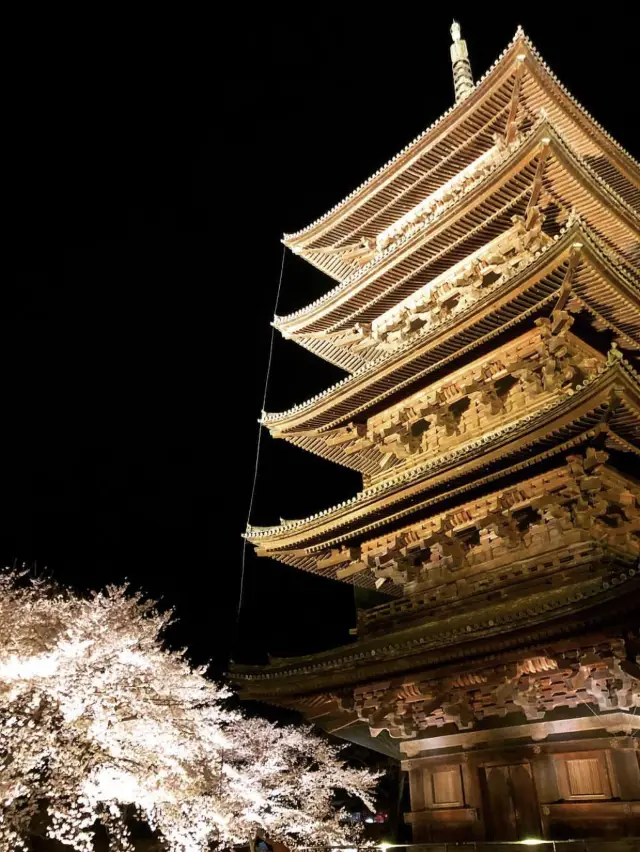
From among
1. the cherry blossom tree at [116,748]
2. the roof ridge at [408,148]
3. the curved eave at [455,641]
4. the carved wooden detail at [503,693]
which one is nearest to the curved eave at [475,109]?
the roof ridge at [408,148]

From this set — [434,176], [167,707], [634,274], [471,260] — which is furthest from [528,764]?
[434,176]

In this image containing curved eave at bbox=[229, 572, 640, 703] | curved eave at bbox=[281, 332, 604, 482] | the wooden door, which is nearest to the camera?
curved eave at bbox=[229, 572, 640, 703]

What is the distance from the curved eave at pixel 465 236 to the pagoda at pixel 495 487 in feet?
0.18

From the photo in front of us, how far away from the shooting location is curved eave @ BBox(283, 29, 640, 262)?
14516mm

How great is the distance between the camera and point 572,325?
1261cm

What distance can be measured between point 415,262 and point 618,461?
677 centimetres

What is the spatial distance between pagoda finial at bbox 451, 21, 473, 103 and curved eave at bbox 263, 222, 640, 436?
998 centimetres

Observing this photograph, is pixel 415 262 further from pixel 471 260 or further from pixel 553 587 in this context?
pixel 553 587

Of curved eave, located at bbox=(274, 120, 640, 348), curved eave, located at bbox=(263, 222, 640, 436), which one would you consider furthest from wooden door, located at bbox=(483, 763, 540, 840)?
curved eave, located at bbox=(274, 120, 640, 348)

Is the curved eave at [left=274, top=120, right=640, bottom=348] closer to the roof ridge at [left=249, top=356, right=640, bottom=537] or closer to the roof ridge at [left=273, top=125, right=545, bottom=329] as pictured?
the roof ridge at [left=273, top=125, right=545, bottom=329]

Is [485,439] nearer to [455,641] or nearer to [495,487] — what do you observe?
[495,487]

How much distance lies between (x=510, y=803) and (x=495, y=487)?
17.3 ft

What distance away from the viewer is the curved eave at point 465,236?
515 inches

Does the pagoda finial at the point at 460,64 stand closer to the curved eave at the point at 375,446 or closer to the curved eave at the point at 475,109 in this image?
the curved eave at the point at 475,109
